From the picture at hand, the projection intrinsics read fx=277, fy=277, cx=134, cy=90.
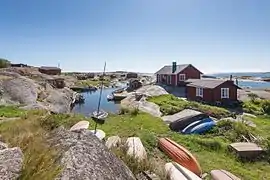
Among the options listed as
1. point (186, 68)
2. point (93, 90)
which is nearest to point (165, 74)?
point (186, 68)

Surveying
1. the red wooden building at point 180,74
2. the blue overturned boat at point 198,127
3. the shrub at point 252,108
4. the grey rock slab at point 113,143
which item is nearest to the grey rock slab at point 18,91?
the blue overturned boat at point 198,127

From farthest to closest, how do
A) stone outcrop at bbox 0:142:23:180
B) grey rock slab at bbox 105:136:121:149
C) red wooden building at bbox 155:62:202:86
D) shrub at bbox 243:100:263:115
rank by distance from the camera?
red wooden building at bbox 155:62:202:86 < shrub at bbox 243:100:263:115 < grey rock slab at bbox 105:136:121:149 < stone outcrop at bbox 0:142:23:180

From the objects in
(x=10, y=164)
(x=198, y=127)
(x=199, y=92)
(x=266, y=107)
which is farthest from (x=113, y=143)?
(x=199, y=92)

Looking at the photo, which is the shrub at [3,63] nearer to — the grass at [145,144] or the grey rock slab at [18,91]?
the grey rock slab at [18,91]

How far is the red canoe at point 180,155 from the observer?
10.1 m

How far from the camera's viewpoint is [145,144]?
1280 cm

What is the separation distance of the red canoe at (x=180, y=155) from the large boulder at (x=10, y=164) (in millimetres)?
7477

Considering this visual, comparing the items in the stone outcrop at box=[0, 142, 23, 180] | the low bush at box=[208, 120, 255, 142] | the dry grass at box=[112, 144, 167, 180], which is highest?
the stone outcrop at box=[0, 142, 23, 180]

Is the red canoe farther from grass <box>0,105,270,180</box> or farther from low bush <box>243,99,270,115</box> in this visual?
low bush <box>243,99,270,115</box>

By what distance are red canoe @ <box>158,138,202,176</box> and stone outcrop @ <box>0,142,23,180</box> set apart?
748cm

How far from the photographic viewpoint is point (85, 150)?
4.45m

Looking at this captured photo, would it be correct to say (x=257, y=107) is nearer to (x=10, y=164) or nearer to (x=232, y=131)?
(x=232, y=131)

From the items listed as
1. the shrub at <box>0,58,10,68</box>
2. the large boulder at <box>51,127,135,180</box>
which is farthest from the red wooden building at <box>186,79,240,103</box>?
the shrub at <box>0,58,10,68</box>

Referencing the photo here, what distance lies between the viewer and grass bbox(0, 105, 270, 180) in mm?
3787
